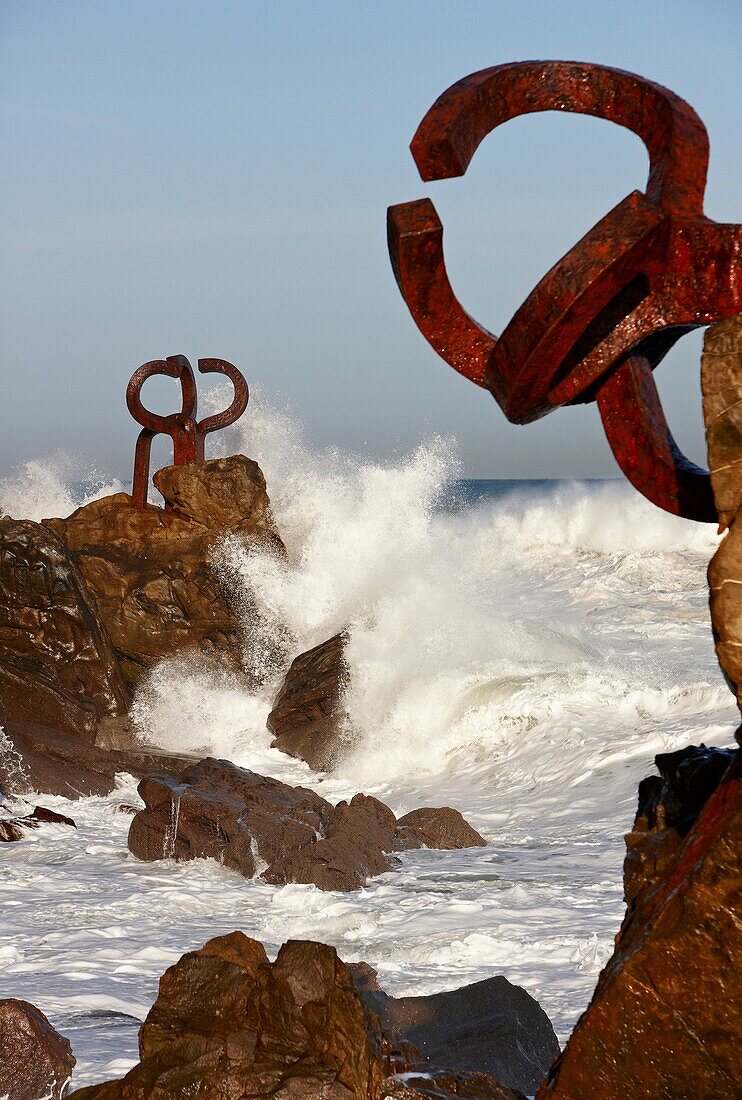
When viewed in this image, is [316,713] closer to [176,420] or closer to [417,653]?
[417,653]

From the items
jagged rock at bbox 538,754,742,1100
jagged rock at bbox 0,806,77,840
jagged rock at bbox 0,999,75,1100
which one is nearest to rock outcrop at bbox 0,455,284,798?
jagged rock at bbox 0,806,77,840

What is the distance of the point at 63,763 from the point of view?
745cm

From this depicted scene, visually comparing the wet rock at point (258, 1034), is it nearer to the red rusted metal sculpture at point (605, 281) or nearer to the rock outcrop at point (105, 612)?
the red rusted metal sculpture at point (605, 281)

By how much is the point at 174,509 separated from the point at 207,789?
20.4ft

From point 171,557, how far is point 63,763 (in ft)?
13.6

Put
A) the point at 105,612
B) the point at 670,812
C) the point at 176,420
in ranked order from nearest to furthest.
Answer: the point at 670,812
the point at 105,612
the point at 176,420

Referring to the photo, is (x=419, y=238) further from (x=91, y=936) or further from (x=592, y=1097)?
(x=91, y=936)

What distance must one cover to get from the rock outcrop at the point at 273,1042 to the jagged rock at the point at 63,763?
4.74m

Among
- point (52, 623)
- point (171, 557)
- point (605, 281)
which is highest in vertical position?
point (605, 281)

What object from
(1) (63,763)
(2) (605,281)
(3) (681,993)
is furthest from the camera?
(1) (63,763)

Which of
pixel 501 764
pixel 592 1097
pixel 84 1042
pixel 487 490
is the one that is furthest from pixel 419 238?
pixel 487 490

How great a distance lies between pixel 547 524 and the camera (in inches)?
1030

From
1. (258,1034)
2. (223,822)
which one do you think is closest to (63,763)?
(223,822)

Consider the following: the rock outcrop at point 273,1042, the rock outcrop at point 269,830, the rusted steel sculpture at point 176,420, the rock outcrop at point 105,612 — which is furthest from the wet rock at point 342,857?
the rusted steel sculpture at point 176,420
